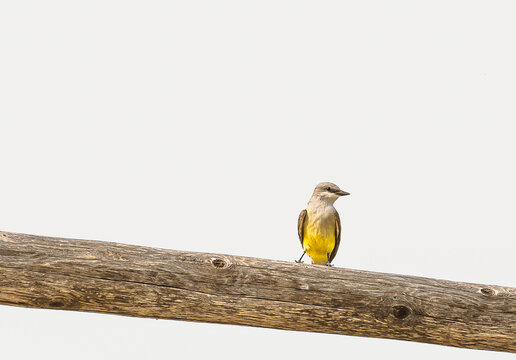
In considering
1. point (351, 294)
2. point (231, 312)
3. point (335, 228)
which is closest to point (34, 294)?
point (231, 312)

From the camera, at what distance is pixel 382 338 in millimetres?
3584

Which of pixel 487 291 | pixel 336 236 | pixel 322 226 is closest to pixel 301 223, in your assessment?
pixel 322 226

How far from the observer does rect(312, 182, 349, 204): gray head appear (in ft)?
23.3

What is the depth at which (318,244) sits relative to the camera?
22.7ft

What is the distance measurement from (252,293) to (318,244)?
351cm

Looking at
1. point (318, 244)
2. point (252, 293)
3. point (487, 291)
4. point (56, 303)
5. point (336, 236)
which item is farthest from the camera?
point (336, 236)

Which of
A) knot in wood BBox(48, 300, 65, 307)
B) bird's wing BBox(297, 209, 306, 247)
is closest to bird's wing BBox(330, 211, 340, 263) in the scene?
bird's wing BBox(297, 209, 306, 247)

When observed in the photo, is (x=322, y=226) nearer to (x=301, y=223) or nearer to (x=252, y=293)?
(x=301, y=223)

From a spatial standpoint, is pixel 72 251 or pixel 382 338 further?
pixel 382 338

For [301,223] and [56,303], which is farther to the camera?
[301,223]

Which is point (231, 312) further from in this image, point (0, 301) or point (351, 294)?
point (0, 301)

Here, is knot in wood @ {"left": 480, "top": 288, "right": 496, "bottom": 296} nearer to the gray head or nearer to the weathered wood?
the weathered wood

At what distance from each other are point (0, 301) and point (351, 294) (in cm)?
174

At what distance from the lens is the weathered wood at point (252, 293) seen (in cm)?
331
